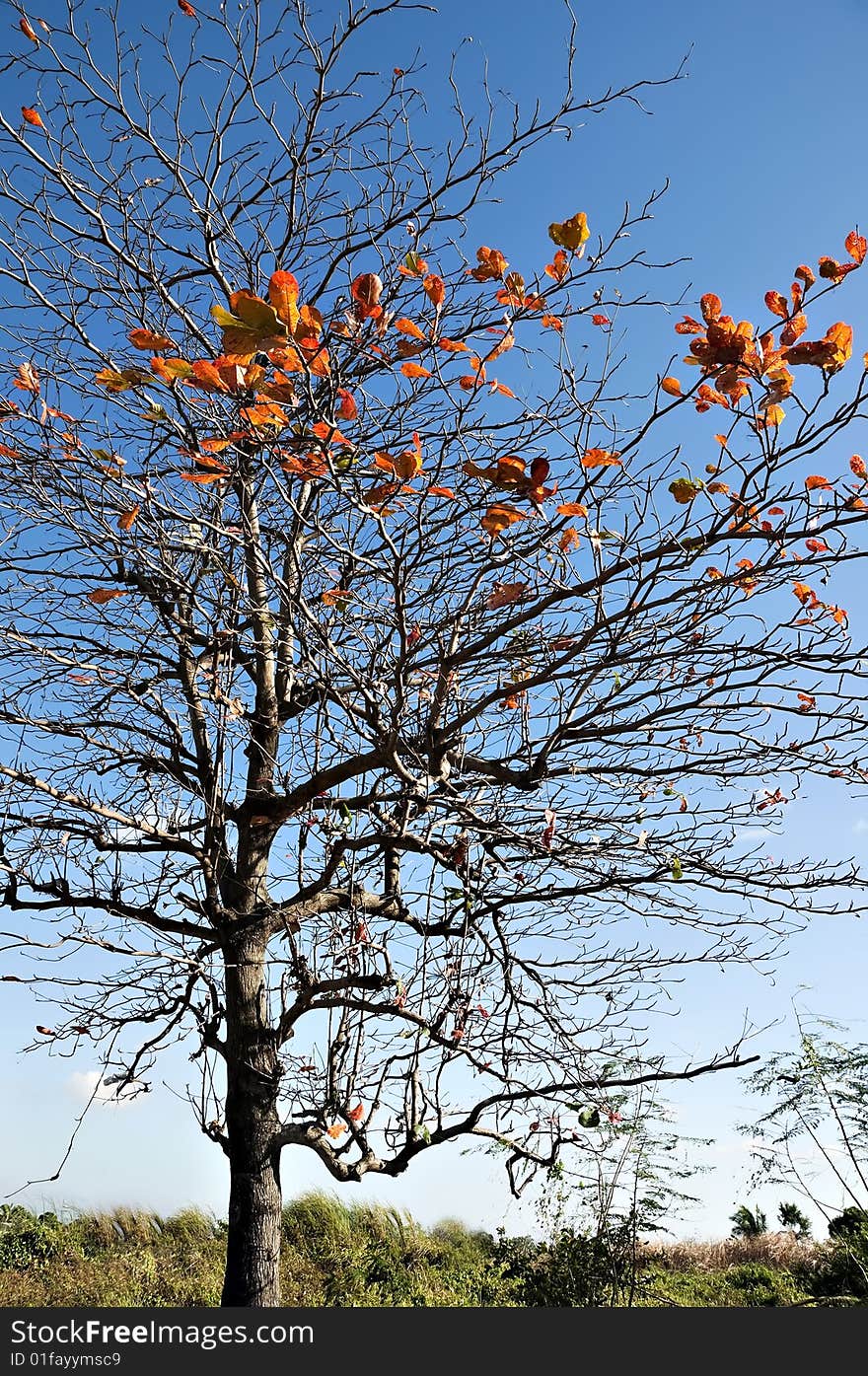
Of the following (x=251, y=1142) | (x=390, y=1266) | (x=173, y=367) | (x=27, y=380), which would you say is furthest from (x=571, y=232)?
(x=390, y=1266)

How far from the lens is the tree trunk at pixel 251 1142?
3801 mm

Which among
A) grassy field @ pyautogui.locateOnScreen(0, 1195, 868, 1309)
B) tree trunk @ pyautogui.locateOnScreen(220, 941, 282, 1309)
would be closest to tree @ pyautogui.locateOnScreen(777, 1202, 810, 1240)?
grassy field @ pyautogui.locateOnScreen(0, 1195, 868, 1309)

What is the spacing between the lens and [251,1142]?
3.94 meters

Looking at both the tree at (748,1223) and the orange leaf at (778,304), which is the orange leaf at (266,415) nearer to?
the orange leaf at (778,304)

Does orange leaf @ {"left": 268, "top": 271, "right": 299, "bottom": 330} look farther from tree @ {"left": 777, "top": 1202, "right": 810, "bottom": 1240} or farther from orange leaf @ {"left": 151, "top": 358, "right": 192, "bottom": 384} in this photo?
tree @ {"left": 777, "top": 1202, "right": 810, "bottom": 1240}

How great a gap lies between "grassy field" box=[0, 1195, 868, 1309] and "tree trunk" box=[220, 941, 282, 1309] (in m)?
2.04

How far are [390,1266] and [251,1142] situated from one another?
328cm

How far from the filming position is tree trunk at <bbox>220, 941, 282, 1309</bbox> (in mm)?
3801

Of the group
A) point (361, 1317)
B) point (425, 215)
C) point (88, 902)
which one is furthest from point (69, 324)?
point (361, 1317)

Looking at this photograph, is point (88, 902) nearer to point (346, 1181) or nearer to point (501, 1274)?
point (346, 1181)

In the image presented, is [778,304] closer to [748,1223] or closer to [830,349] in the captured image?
[830,349]

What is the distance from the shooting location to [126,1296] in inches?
232

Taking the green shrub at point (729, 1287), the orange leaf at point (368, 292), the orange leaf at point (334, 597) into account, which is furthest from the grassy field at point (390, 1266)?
the orange leaf at point (368, 292)

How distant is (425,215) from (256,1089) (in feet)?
12.5
